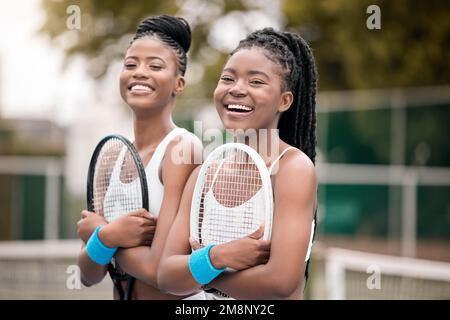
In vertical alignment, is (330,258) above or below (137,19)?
below

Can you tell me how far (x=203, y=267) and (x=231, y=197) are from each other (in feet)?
0.87

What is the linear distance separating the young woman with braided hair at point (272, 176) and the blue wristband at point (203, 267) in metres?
0.01

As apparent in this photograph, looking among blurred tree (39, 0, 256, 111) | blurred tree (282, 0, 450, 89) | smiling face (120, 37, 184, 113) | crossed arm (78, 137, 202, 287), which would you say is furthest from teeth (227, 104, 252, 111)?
blurred tree (39, 0, 256, 111)

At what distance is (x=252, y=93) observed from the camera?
288cm

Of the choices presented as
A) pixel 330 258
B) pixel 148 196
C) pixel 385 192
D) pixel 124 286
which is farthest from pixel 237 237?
pixel 385 192

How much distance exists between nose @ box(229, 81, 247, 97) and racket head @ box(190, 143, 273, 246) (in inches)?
7.4

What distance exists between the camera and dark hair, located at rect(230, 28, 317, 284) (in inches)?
117

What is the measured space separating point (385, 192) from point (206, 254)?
11487mm

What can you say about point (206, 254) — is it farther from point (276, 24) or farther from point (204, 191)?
point (276, 24)

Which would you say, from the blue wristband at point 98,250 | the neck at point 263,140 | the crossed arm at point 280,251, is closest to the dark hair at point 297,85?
the neck at point 263,140

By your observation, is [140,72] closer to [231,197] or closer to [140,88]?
[140,88]

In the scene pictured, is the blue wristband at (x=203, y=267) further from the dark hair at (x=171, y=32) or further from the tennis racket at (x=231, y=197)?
the dark hair at (x=171, y=32)

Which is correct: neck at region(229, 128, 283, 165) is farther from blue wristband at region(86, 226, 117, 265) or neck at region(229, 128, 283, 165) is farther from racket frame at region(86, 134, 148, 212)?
blue wristband at region(86, 226, 117, 265)
